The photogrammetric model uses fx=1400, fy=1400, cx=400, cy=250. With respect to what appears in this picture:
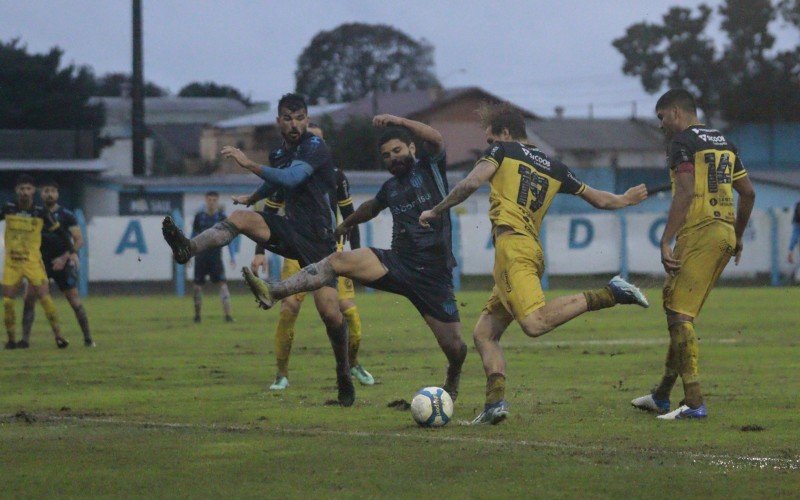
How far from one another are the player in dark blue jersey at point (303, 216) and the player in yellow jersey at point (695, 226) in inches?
103

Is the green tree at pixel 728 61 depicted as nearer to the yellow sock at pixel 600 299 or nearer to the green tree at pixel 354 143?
the green tree at pixel 354 143

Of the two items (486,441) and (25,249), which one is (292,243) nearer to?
(486,441)

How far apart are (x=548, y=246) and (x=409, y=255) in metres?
24.6

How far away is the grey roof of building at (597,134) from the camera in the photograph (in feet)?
291

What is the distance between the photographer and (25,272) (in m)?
18.5

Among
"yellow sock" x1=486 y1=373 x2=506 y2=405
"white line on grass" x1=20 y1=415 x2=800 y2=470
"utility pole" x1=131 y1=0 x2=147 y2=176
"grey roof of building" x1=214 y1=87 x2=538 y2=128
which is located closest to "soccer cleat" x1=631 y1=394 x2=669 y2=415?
"yellow sock" x1=486 y1=373 x2=506 y2=405

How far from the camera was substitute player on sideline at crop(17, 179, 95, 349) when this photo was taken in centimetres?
1844

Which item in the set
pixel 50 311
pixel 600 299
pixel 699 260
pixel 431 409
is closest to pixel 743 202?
pixel 699 260

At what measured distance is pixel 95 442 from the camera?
899 cm

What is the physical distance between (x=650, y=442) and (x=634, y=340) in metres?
9.34

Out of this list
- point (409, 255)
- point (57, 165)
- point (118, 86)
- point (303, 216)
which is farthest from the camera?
point (118, 86)

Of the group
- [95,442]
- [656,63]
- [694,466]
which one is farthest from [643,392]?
[656,63]

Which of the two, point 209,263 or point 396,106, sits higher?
point 396,106

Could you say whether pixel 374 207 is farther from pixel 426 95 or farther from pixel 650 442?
pixel 426 95
